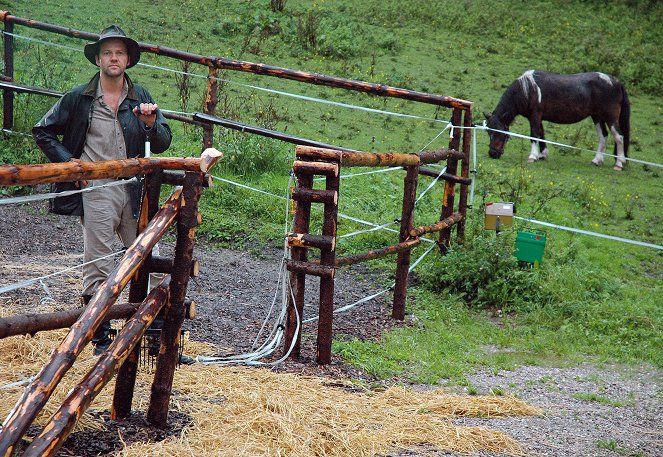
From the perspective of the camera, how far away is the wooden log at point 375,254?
5957 mm

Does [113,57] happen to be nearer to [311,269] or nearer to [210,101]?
[311,269]

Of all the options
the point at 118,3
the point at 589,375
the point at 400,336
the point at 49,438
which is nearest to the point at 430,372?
the point at 400,336

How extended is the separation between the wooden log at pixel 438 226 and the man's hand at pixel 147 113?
2.57 m

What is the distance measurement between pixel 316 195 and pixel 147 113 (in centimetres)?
121

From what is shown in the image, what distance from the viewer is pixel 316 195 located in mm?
5414

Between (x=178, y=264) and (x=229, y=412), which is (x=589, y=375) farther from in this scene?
(x=178, y=264)

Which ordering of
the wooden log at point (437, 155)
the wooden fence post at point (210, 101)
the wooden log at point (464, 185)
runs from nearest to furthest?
1. the wooden log at point (437, 155)
2. the wooden log at point (464, 185)
3. the wooden fence post at point (210, 101)

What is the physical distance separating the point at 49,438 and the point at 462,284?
16.1 ft

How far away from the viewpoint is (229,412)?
4230mm

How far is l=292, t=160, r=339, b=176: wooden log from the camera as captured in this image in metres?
5.38

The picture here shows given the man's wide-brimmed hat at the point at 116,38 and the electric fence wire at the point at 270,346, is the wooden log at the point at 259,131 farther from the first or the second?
the man's wide-brimmed hat at the point at 116,38

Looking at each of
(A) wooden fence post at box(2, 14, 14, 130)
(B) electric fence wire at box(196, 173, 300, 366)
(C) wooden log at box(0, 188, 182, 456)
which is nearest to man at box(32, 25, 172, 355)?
(B) electric fence wire at box(196, 173, 300, 366)

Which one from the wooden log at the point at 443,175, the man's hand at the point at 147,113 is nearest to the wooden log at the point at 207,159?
the man's hand at the point at 147,113

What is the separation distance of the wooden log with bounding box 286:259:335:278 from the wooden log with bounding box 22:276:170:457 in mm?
1625
